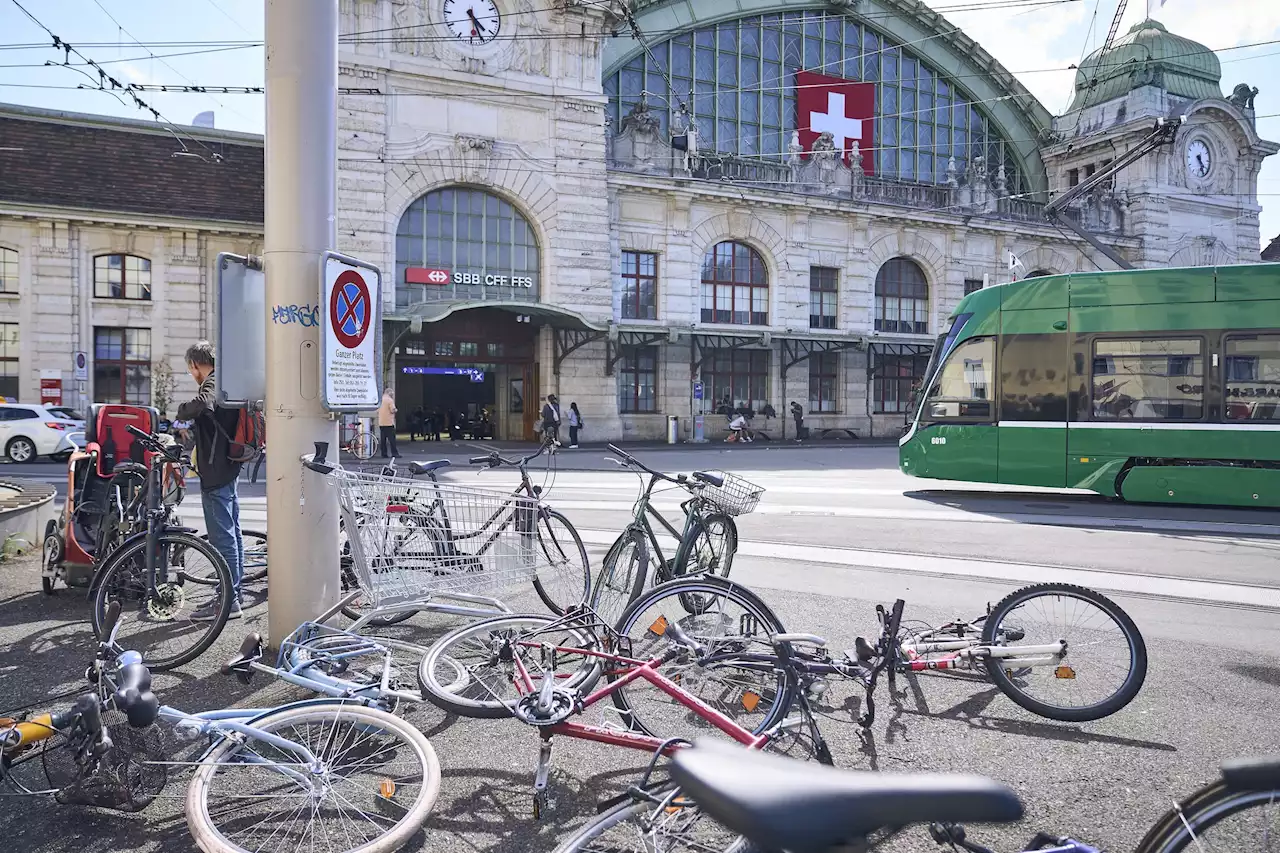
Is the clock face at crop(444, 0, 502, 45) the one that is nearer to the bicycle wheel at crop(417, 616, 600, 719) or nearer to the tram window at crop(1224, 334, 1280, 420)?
the tram window at crop(1224, 334, 1280, 420)

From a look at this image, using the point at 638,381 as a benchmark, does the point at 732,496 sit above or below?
below

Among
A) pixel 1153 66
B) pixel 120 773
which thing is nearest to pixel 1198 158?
pixel 1153 66

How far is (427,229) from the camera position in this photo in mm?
29234

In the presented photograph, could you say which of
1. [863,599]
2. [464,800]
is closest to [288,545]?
[464,800]

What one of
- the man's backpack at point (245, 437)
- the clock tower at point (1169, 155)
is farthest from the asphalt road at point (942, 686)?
the clock tower at point (1169, 155)

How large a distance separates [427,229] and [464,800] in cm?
2789

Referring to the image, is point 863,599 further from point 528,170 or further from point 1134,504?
point 528,170

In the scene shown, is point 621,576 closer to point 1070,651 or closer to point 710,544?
point 710,544

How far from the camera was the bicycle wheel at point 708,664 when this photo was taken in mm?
3703

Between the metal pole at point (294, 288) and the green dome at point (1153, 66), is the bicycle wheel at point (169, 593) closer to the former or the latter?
the metal pole at point (294, 288)

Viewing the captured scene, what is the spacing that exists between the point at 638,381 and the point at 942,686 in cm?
2882

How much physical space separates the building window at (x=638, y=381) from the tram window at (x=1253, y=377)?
2222cm

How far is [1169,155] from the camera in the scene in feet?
140

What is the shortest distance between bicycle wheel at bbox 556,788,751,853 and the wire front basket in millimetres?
2411
